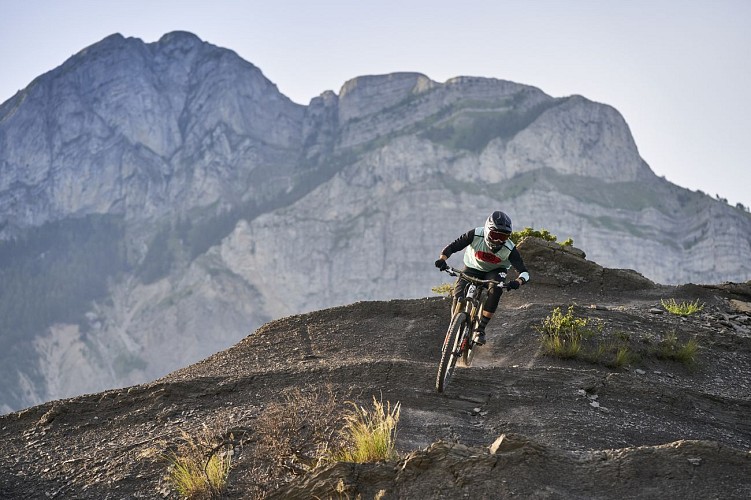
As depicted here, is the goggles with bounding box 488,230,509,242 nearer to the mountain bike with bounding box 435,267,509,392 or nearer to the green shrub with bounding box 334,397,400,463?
the mountain bike with bounding box 435,267,509,392

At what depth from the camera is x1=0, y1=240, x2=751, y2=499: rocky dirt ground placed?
27.1ft

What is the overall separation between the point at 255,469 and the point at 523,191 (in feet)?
593

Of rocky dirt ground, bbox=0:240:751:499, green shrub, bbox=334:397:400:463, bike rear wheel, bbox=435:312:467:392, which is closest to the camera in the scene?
rocky dirt ground, bbox=0:240:751:499

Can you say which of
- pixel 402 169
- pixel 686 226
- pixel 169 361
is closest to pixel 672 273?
pixel 686 226

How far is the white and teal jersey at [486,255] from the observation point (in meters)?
12.9

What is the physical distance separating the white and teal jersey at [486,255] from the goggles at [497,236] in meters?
0.19

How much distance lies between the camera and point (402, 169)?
194 m

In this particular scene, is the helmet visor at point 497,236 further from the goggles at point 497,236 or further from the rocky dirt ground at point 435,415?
the rocky dirt ground at point 435,415

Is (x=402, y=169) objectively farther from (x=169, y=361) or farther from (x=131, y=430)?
(x=131, y=430)

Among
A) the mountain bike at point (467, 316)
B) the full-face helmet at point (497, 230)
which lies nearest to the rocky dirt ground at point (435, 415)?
the mountain bike at point (467, 316)

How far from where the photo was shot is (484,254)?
508 inches

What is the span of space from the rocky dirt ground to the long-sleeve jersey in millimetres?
1566

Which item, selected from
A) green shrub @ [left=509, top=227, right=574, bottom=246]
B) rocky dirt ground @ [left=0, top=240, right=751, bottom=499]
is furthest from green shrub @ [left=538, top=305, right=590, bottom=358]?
green shrub @ [left=509, top=227, right=574, bottom=246]

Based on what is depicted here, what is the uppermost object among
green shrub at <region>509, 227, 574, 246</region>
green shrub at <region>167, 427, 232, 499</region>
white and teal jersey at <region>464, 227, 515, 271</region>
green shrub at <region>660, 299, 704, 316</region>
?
white and teal jersey at <region>464, 227, 515, 271</region>
